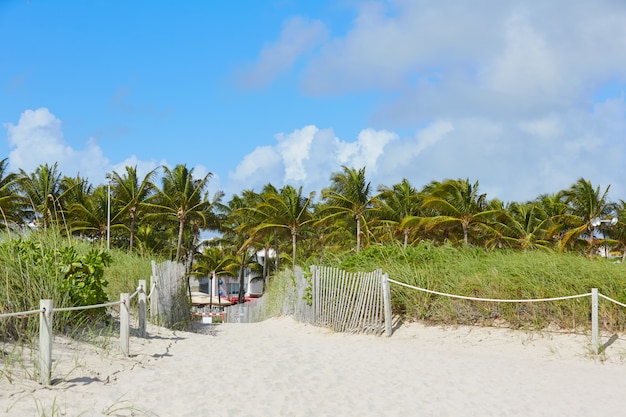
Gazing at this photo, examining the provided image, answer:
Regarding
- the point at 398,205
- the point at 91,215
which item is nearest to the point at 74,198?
the point at 91,215

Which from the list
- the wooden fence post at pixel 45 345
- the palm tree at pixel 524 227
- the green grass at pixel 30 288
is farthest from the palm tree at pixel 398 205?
the wooden fence post at pixel 45 345

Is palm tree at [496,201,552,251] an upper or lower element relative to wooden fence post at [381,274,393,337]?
upper

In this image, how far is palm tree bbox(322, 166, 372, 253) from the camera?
39.4m

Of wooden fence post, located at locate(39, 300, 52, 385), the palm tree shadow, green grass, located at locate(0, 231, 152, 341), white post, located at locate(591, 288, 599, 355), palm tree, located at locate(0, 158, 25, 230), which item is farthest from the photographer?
palm tree, located at locate(0, 158, 25, 230)

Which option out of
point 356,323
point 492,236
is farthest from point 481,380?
point 492,236

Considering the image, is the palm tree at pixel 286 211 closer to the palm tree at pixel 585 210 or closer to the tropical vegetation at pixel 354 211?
the tropical vegetation at pixel 354 211

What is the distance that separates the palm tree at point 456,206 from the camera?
3569 centimetres

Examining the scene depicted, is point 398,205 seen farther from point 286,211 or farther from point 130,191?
point 130,191

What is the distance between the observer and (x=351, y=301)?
13.4 metres

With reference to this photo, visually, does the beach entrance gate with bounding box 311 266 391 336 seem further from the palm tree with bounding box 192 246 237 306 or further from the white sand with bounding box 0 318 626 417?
the palm tree with bounding box 192 246 237 306

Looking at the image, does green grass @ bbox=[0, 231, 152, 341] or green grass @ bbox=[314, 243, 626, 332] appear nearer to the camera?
green grass @ bbox=[0, 231, 152, 341]

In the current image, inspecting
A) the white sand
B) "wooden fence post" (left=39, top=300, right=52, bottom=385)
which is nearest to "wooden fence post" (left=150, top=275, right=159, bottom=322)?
the white sand

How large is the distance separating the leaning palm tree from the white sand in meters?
32.3

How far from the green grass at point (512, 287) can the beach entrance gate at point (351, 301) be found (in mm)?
602
